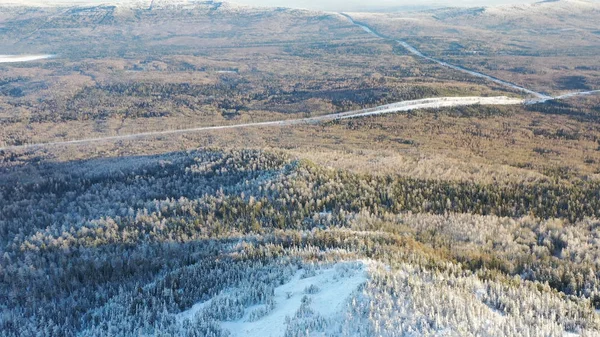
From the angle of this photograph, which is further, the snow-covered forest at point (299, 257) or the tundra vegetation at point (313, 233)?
the tundra vegetation at point (313, 233)

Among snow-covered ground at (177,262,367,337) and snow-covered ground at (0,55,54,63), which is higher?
snow-covered ground at (0,55,54,63)

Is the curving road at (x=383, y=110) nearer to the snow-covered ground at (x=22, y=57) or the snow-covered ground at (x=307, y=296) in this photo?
the snow-covered ground at (x=307, y=296)

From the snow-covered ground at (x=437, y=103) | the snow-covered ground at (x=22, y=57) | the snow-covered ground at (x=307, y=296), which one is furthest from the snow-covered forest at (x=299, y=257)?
the snow-covered ground at (x=22, y=57)

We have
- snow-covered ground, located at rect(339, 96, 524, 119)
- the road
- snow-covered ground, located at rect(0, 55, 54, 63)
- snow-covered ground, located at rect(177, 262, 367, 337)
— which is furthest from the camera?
snow-covered ground, located at rect(0, 55, 54, 63)

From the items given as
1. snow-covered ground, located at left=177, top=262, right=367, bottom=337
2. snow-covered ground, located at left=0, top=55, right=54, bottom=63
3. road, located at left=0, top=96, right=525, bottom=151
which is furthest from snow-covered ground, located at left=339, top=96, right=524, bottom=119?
snow-covered ground, located at left=0, top=55, right=54, bottom=63

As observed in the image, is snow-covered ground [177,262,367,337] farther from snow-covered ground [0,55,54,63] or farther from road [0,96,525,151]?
snow-covered ground [0,55,54,63]
